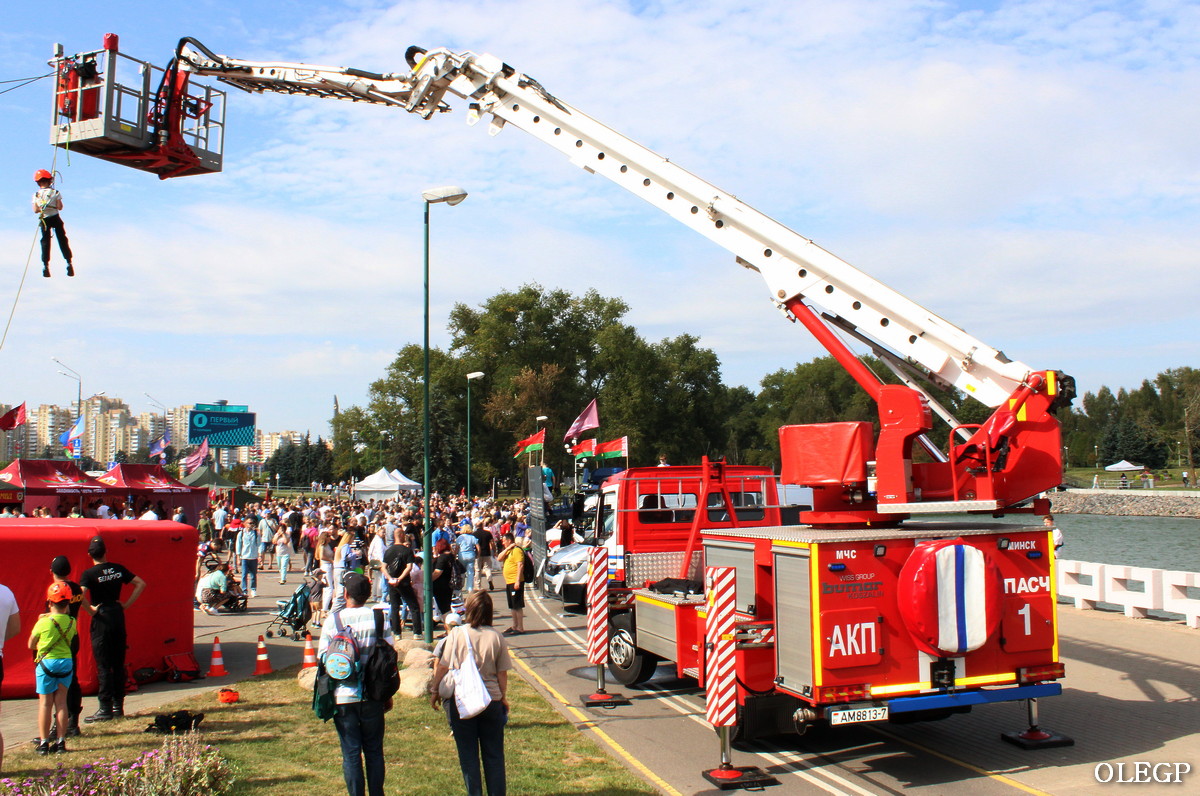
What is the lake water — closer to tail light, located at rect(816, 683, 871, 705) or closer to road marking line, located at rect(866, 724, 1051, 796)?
road marking line, located at rect(866, 724, 1051, 796)

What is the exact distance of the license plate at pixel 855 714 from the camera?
7.16 m

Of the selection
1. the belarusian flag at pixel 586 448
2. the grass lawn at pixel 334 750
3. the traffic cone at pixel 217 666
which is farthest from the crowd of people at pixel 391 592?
the belarusian flag at pixel 586 448

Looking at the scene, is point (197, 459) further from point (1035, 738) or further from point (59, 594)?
point (1035, 738)

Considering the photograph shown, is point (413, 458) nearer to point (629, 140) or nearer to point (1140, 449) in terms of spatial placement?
point (629, 140)

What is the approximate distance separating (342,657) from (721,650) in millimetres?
3513

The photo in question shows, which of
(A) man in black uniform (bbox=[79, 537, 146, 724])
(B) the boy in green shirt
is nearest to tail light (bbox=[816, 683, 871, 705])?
(B) the boy in green shirt

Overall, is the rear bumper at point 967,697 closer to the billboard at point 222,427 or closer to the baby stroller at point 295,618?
the baby stroller at point 295,618

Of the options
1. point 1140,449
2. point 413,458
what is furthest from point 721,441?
point 1140,449

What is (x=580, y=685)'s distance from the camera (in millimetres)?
11297

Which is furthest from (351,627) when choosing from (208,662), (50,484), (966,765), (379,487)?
(379,487)

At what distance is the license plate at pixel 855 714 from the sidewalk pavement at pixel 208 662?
255 inches

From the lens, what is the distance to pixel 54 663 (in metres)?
→ 7.87

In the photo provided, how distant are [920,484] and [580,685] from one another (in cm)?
505

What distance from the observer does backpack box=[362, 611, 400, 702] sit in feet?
18.9
